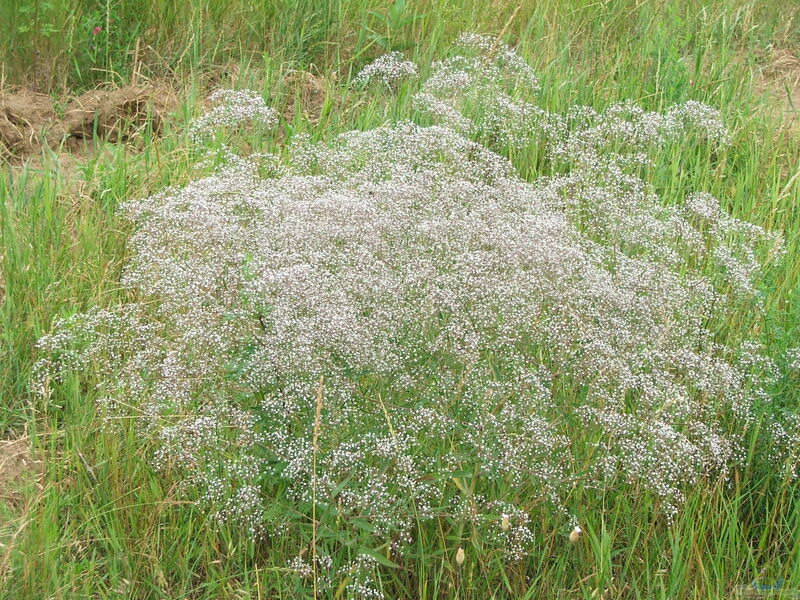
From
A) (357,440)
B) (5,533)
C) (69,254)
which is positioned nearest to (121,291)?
(69,254)

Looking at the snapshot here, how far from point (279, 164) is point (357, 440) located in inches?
81.4

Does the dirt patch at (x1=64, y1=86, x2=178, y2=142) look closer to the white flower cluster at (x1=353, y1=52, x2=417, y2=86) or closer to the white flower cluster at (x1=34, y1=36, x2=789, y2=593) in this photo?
the white flower cluster at (x1=353, y1=52, x2=417, y2=86)

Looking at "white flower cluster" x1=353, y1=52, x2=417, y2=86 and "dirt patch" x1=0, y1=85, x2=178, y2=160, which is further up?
"white flower cluster" x1=353, y1=52, x2=417, y2=86

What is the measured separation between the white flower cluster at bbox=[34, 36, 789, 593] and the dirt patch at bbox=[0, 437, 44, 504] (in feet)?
1.09

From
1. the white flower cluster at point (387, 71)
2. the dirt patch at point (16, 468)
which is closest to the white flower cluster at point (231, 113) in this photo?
the white flower cluster at point (387, 71)

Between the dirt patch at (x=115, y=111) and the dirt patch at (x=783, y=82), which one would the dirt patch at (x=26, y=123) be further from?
the dirt patch at (x=783, y=82)

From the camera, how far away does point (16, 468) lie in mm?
3434

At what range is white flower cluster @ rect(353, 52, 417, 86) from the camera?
526 centimetres

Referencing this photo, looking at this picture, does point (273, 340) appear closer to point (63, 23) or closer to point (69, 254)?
point (69, 254)

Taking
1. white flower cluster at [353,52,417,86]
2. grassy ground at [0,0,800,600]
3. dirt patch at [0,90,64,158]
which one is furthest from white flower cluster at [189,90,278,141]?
dirt patch at [0,90,64,158]

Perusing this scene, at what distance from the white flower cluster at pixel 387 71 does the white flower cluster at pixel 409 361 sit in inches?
64.1

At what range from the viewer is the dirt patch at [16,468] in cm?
329

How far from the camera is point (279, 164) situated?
14.9 feet

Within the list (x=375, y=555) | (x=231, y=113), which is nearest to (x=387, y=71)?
(x=231, y=113)
